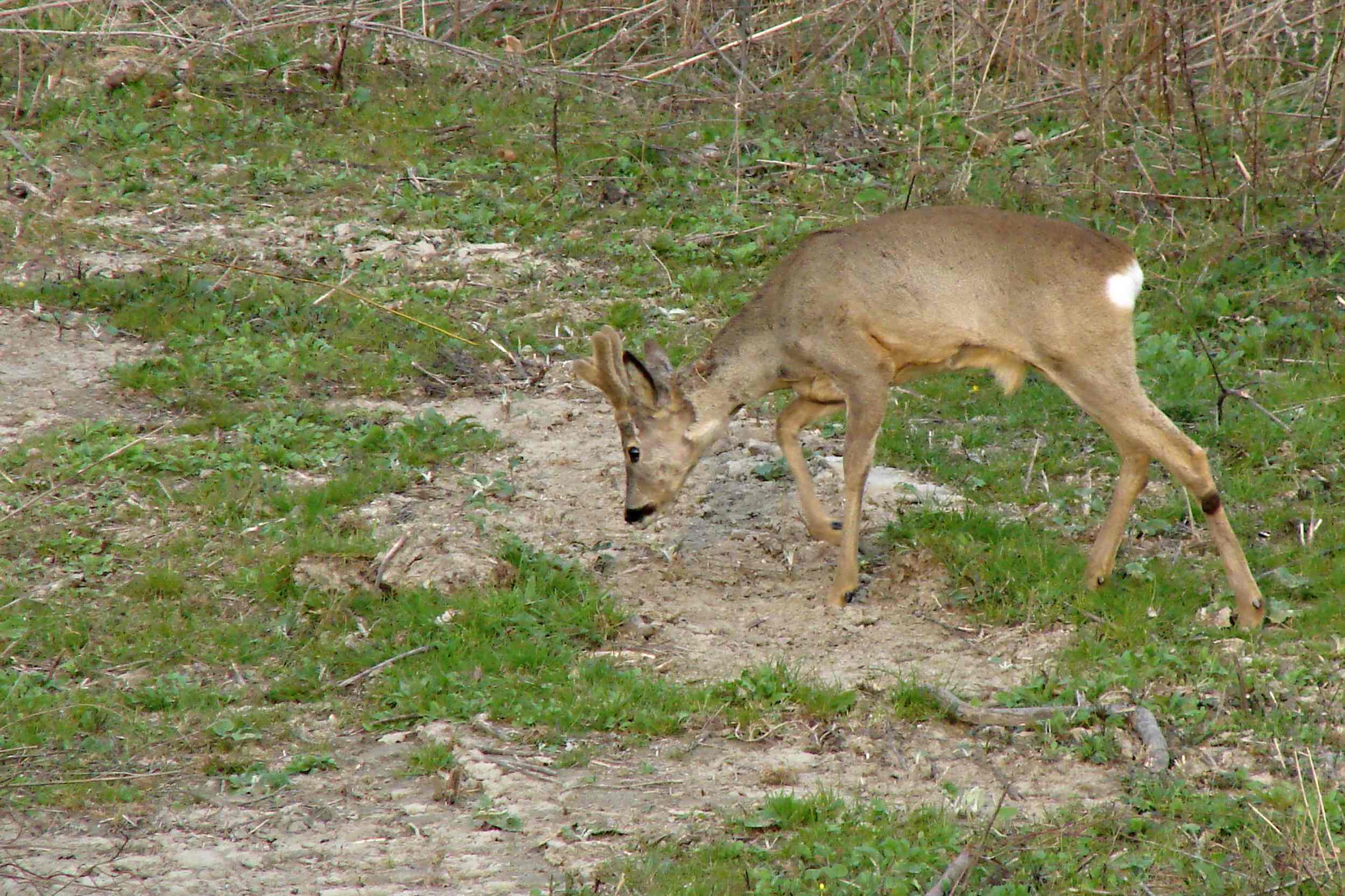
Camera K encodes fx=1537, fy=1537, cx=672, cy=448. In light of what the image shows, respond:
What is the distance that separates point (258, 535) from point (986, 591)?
11.3 ft

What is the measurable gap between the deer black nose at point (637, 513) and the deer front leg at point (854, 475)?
951mm

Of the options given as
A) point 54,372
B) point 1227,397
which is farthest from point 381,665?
point 1227,397

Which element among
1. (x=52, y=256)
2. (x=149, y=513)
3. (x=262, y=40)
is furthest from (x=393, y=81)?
(x=149, y=513)

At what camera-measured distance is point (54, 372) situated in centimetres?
875

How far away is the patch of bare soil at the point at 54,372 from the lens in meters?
8.27

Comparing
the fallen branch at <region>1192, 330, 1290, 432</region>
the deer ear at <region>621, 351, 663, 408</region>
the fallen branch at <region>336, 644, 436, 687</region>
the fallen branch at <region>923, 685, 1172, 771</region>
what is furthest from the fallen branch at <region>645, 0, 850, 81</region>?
the fallen branch at <region>923, 685, 1172, 771</region>

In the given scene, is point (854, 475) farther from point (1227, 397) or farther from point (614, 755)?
point (1227, 397)

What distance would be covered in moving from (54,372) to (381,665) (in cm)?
358

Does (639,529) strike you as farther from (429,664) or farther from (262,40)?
(262,40)

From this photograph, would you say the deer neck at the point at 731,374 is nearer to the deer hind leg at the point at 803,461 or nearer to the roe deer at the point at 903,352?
the roe deer at the point at 903,352

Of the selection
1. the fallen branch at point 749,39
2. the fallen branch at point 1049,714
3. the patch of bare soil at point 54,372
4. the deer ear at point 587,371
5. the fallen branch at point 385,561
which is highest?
the fallen branch at point 749,39

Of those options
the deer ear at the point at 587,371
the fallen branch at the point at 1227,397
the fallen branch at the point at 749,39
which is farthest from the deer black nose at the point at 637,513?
the fallen branch at the point at 749,39

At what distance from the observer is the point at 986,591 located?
22.4 ft

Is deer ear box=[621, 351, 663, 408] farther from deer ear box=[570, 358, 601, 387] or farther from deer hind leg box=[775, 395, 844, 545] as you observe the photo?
deer hind leg box=[775, 395, 844, 545]
